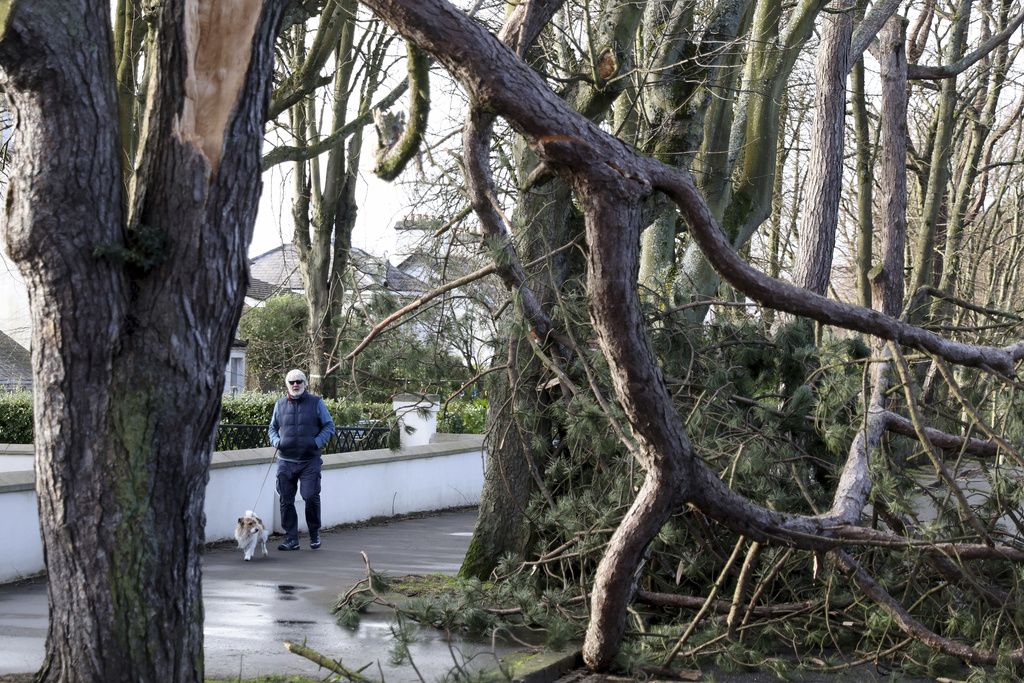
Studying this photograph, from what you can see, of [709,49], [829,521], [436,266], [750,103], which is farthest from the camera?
[750,103]

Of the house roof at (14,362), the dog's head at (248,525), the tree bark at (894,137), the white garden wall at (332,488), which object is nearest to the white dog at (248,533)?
the dog's head at (248,525)

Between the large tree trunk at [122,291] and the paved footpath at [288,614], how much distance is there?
1818 millimetres

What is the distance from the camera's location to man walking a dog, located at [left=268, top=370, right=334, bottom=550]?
1008cm

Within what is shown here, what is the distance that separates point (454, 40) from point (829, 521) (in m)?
3.40

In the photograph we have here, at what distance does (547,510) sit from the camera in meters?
7.60

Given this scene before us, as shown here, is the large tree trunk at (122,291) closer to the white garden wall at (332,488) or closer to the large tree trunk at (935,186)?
the white garden wall at (332,488)

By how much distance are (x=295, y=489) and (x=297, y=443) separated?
0.54 m

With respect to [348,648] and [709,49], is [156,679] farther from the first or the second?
[709,49]

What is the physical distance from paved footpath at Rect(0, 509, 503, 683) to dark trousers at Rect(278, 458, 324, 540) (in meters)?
0.32

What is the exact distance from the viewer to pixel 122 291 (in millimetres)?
3703

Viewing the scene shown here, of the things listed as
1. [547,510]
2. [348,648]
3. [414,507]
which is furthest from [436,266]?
[414,507]

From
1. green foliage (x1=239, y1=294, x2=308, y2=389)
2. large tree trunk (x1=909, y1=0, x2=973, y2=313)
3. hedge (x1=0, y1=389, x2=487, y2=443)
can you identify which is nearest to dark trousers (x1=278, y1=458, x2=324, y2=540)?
hedge (x1=0, y1=389, x2=487, y2=443)

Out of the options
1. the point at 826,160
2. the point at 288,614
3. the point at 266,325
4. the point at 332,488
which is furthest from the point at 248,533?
the point at 266,325

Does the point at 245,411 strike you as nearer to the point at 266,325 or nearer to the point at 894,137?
the point at 894,137
